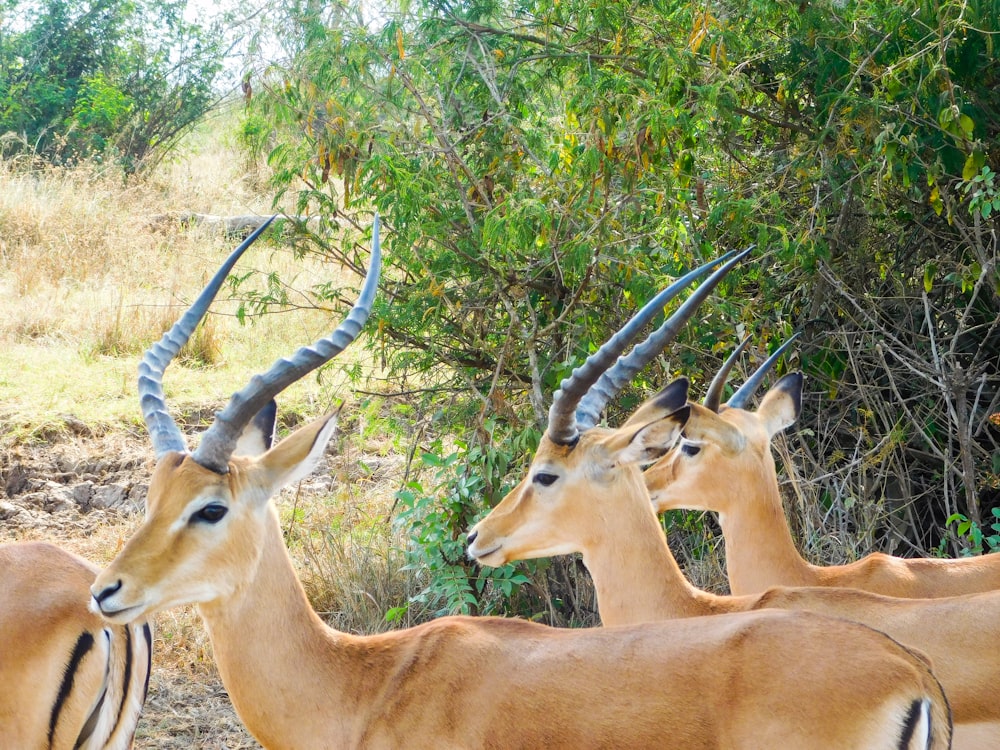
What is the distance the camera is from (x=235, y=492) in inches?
122

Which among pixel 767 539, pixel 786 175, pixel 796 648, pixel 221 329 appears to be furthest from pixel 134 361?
pixel 796 648

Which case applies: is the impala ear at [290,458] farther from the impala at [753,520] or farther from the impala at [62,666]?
the impala at [753,520]

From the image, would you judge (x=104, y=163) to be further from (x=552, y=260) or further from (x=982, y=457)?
(x=982, y=457)

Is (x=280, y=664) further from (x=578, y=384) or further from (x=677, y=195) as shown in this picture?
(x=677, y=195)

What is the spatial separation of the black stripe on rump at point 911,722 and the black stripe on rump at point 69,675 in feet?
7.00

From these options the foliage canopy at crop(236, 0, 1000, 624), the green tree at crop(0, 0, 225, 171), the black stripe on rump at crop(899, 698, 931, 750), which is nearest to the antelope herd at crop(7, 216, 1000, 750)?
the black stripe on rump at crop(899, 698, 931, 750)

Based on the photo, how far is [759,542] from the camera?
13.8ft

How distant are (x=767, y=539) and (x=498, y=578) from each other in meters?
1.40

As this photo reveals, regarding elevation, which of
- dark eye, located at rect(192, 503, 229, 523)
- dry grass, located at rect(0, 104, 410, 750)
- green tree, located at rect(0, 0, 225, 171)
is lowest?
dry grass, located at rect(0, 104, 410, 750)

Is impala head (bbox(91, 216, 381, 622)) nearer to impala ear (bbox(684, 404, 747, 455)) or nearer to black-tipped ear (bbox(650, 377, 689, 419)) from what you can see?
black-tipped ear (bbox(650, 377, 689, 419))

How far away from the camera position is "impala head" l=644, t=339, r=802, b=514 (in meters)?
4.23

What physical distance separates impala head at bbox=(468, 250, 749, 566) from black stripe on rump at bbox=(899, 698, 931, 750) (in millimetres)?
1323

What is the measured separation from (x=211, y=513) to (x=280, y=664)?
421 millimetres

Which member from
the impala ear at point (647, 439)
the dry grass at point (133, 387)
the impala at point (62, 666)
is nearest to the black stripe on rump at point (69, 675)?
the impala at point (62, 666)
